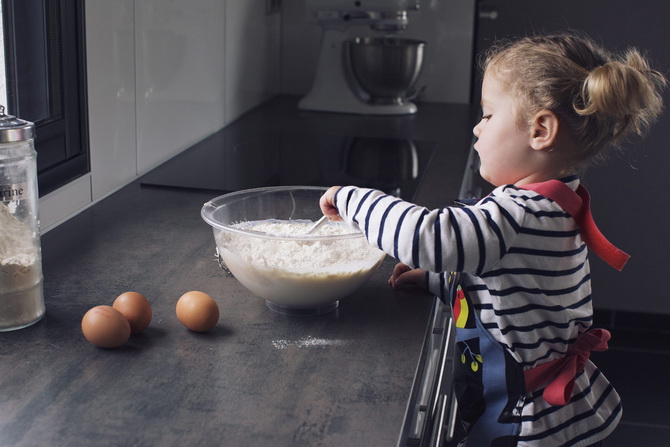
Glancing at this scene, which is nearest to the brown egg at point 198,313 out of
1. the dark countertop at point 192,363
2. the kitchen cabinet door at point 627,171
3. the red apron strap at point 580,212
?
the dark countertop at point 192,363

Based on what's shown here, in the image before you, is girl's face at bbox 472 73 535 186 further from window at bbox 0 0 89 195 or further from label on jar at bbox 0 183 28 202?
window at bbox 0 0 89 195

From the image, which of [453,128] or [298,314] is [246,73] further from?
[298,314]

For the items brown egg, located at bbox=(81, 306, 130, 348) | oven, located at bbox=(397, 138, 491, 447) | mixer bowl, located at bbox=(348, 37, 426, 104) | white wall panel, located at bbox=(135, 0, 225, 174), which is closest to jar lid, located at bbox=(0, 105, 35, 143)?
brown egg, located at bbox=(81, 306, 130, 348)

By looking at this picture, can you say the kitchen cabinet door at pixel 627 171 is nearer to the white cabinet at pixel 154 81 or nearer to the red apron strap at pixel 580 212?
the white cabinet at pixel 154 81

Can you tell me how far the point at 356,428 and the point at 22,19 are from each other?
934 mm

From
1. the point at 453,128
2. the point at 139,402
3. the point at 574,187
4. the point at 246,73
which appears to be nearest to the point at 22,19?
the point at 139,402

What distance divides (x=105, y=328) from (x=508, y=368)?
1.60 ft

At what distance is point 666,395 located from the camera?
2.76 meters

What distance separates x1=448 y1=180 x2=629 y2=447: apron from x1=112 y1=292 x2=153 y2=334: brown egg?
0.39m

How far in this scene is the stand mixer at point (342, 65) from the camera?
2445 mm

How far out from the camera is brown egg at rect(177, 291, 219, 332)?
3.17 ft

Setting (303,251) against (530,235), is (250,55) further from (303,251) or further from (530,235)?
(530,235)

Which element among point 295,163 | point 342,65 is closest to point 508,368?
point 295,163

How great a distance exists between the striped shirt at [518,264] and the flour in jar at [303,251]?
2.7 inches
